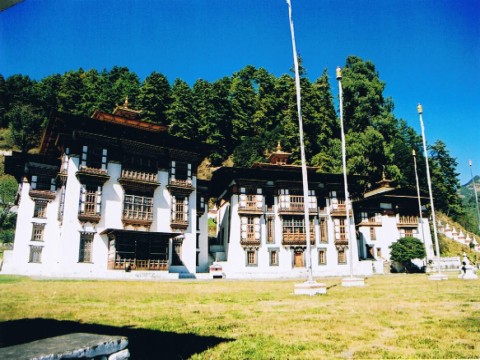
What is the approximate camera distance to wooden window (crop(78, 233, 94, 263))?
103 ft

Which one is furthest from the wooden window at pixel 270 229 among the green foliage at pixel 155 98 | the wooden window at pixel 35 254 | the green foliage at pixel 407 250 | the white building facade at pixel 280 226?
the green foliage at pixel 155 98

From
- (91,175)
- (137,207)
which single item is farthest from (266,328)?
(137,207)

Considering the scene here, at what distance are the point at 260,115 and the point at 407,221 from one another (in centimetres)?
→ 3242

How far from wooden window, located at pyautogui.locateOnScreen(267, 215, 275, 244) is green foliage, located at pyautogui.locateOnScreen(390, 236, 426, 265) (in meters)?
16.1

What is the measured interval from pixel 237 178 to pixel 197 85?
39.9 meters

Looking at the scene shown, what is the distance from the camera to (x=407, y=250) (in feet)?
147

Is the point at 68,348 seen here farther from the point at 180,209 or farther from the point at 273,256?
the point at 273,256

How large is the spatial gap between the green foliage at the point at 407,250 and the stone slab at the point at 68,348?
46.9 meters

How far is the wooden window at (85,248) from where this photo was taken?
31.5 meters

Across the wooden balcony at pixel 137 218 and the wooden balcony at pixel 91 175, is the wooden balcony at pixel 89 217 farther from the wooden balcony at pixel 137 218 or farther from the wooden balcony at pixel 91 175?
the wooden balcony at pixel 91 175

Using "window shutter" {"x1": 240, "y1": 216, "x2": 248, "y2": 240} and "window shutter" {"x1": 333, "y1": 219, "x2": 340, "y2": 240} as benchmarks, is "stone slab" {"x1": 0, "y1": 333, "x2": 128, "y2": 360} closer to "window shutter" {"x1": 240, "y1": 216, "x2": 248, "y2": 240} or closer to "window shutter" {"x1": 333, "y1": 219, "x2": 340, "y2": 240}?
"window shutter" {"x1": 240, "y1": 216, "x2": 248, "y2": 240}

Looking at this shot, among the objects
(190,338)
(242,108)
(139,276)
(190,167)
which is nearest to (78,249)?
(139,276)

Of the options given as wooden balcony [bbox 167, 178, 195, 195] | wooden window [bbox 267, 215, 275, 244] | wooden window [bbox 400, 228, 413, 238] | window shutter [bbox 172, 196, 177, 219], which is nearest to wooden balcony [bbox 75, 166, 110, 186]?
wooden balcony [bbox 167, 178, 195, 195]

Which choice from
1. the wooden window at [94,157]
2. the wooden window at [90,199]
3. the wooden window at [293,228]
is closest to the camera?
the wooden window at [90,199]
